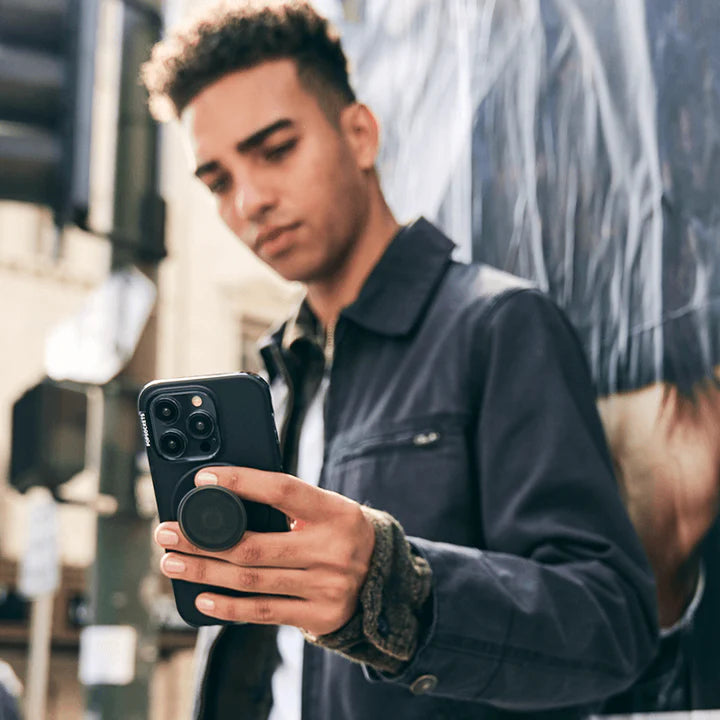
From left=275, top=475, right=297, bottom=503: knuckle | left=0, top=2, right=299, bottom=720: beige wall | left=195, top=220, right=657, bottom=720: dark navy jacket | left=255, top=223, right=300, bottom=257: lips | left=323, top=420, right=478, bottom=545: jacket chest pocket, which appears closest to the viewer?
left=275, top=475, right=297, bottom=503: knuckle

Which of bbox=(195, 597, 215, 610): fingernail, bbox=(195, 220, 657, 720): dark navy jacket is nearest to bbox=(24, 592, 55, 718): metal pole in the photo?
bbox=(195, 220, 657, 720): dark navy jacket

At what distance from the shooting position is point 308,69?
1.90 m

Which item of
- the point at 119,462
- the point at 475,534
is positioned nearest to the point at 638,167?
the point at 475,534

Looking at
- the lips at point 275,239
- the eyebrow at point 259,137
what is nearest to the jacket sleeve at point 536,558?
the lips at point 275,239

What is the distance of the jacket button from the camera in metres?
1.16

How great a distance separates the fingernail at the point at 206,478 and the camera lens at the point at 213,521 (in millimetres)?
18

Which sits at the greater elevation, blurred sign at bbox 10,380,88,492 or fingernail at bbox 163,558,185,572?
fingernail at bbox 163,558,185,572

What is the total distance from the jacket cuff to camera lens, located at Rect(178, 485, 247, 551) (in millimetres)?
143

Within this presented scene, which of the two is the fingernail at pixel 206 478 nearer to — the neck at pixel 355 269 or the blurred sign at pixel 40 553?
the neck at pixel 355 269

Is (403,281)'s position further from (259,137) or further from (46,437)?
(46,437)

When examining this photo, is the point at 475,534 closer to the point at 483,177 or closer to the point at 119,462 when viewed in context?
the point at 483,177

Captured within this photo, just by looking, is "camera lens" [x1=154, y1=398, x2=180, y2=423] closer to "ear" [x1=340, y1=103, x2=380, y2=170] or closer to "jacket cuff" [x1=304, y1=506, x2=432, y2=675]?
"jacket cuff" [x1=304, y1=506, x2=432, y2=675]

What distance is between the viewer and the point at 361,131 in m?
1.89

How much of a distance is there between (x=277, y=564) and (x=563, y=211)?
114 cm
